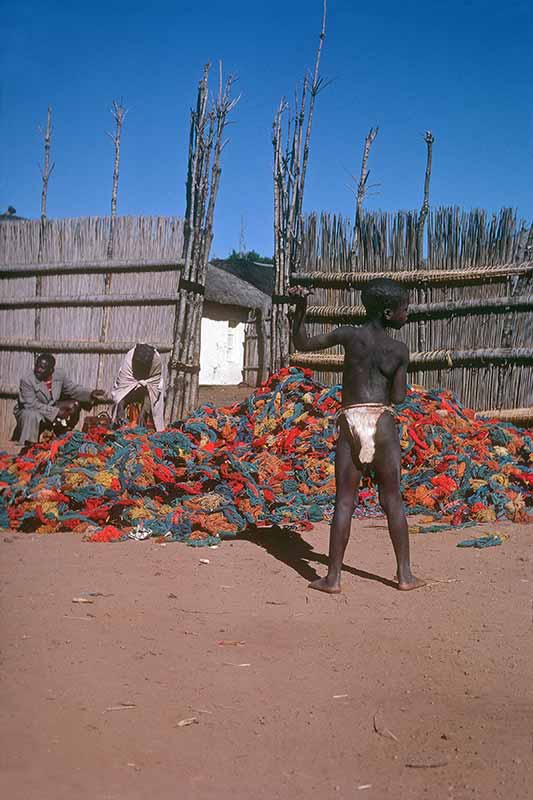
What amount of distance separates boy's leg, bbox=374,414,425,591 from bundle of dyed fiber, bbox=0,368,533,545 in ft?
4.74

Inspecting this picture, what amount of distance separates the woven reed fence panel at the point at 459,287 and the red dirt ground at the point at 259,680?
371 cm

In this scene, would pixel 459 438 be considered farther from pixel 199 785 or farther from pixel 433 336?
pixel 199 785

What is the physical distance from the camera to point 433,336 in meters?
8.52

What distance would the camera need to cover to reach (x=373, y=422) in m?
4.12

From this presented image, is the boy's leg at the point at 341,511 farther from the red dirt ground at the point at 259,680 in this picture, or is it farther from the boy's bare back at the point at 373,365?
the boy's bare back at the point at 373,365

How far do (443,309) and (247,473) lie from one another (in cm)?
356

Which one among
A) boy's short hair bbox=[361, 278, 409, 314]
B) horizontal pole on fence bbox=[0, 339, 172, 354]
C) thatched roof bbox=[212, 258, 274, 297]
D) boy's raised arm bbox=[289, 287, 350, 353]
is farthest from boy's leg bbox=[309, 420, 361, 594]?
thatched roof bbox=[212, 258, 274, 297]

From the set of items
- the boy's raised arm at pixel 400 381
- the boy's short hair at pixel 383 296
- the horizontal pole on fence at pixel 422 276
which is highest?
the horizontal pole on fence at pixel 422 276

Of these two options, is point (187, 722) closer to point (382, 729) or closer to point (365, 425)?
point (382, 729)

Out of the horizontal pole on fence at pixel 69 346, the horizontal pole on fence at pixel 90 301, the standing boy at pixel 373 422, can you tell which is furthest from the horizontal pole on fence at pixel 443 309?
the standing boy at pixel 373 422

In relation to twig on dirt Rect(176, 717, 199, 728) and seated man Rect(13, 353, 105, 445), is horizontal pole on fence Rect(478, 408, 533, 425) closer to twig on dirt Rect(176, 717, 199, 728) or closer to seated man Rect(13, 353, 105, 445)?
seated man Rect(13, 353, 105, 445)

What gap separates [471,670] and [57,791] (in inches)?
64.9

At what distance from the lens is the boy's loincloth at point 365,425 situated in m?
4.12

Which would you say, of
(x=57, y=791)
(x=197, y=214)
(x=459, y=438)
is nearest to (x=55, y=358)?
(x=197, y=214)
